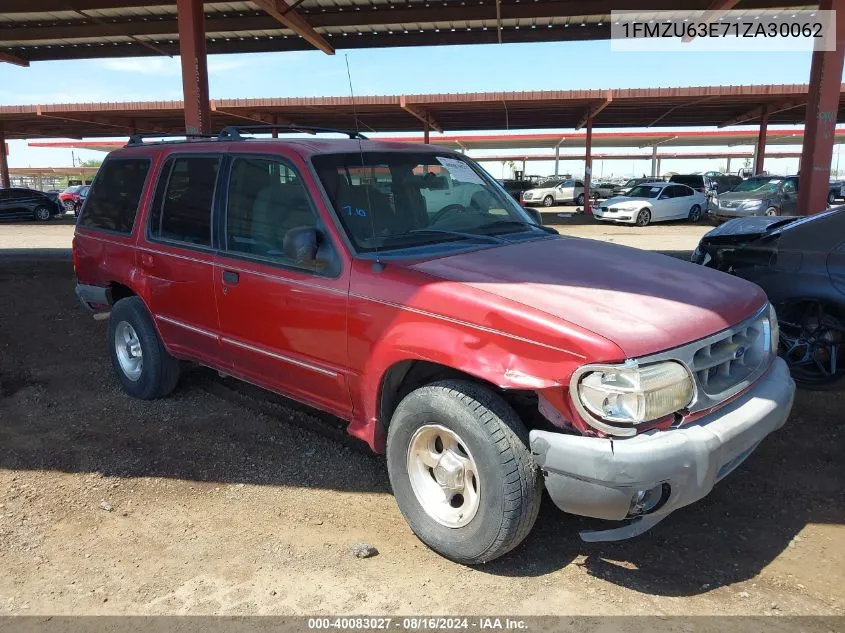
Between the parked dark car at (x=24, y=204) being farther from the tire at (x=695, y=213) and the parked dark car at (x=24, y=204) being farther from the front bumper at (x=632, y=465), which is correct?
the front bumper at (x=632, y=465)

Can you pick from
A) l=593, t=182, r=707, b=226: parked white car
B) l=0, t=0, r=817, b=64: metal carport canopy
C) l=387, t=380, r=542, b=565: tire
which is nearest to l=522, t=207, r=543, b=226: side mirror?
l=387, t=380, r=542, b=565: tire

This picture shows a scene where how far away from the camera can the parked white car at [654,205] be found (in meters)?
23.4

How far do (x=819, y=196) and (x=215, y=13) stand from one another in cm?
1222

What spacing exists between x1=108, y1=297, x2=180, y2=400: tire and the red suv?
9.8 inches

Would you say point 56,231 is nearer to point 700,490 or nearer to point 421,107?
point 421,107

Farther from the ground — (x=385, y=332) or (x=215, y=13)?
(x=215, y=13)

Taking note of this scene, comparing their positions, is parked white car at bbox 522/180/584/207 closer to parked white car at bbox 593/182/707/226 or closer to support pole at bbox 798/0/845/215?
parked white car at bbox 593/182/707/226

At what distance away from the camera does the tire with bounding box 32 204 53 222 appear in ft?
86.1

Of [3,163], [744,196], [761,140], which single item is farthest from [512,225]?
[3,163]

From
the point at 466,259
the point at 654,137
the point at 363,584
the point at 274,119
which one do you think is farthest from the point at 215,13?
the point at 654,137

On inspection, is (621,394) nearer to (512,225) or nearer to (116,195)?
(512,225)

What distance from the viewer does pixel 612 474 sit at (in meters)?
2.48

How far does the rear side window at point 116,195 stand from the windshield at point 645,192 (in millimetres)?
21917

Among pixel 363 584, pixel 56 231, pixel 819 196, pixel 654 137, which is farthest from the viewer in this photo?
pixel 654 137
